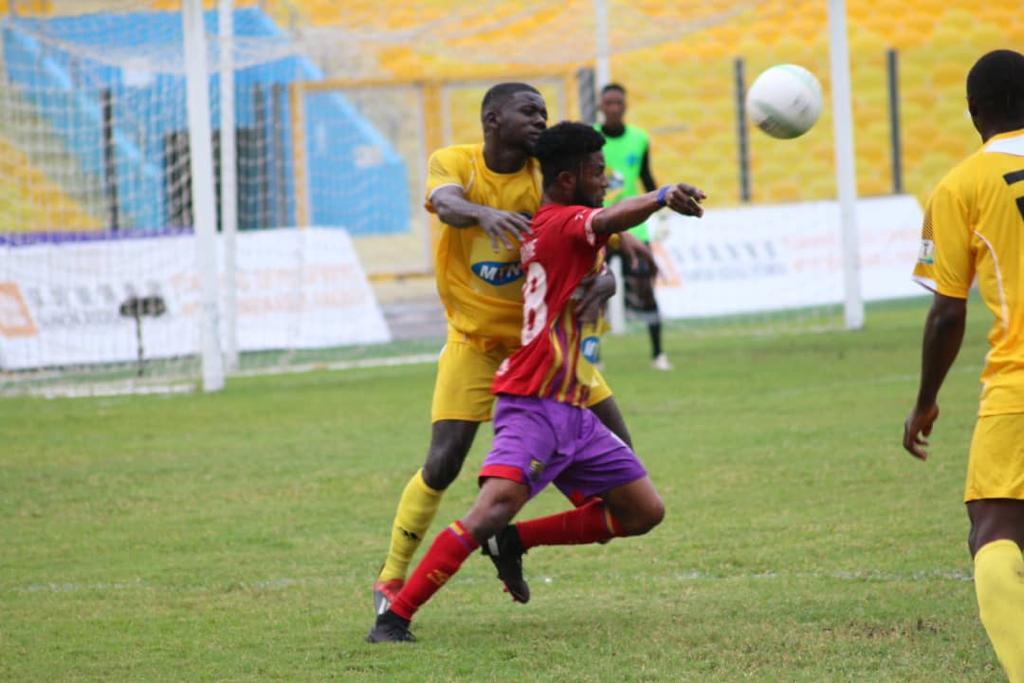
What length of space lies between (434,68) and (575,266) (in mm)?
21769

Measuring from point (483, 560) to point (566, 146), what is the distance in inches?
96.6

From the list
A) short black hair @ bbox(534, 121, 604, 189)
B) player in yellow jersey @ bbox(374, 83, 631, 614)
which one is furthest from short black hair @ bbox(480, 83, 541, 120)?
short black hair @ bbox(534, 121, 604, 189)

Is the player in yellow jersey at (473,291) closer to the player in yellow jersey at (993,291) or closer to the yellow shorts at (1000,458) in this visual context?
the player in yellow jersey at (993,291)

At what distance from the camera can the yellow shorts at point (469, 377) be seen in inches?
231

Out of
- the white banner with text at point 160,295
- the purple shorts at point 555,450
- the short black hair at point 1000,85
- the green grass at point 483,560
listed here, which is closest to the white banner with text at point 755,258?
the white banner with text at point 160,295

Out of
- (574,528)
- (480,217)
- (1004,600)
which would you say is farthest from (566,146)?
(1004,600)

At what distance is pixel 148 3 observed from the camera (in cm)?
1434

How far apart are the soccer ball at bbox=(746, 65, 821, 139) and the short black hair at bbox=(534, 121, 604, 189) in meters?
1.31

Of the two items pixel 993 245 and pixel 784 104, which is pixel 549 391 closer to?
pixel 993 245

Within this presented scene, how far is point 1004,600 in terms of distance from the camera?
4.07m

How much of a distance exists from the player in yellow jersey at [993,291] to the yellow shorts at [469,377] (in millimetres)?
1784

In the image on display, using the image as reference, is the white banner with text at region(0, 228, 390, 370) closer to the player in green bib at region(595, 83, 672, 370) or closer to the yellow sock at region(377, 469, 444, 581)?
Answer: the player in green bib at region(595, 83, 672, 370)

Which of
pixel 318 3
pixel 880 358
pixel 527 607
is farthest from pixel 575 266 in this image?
pixel 318 3

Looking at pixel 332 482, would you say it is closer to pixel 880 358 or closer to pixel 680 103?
pixel 880 358
